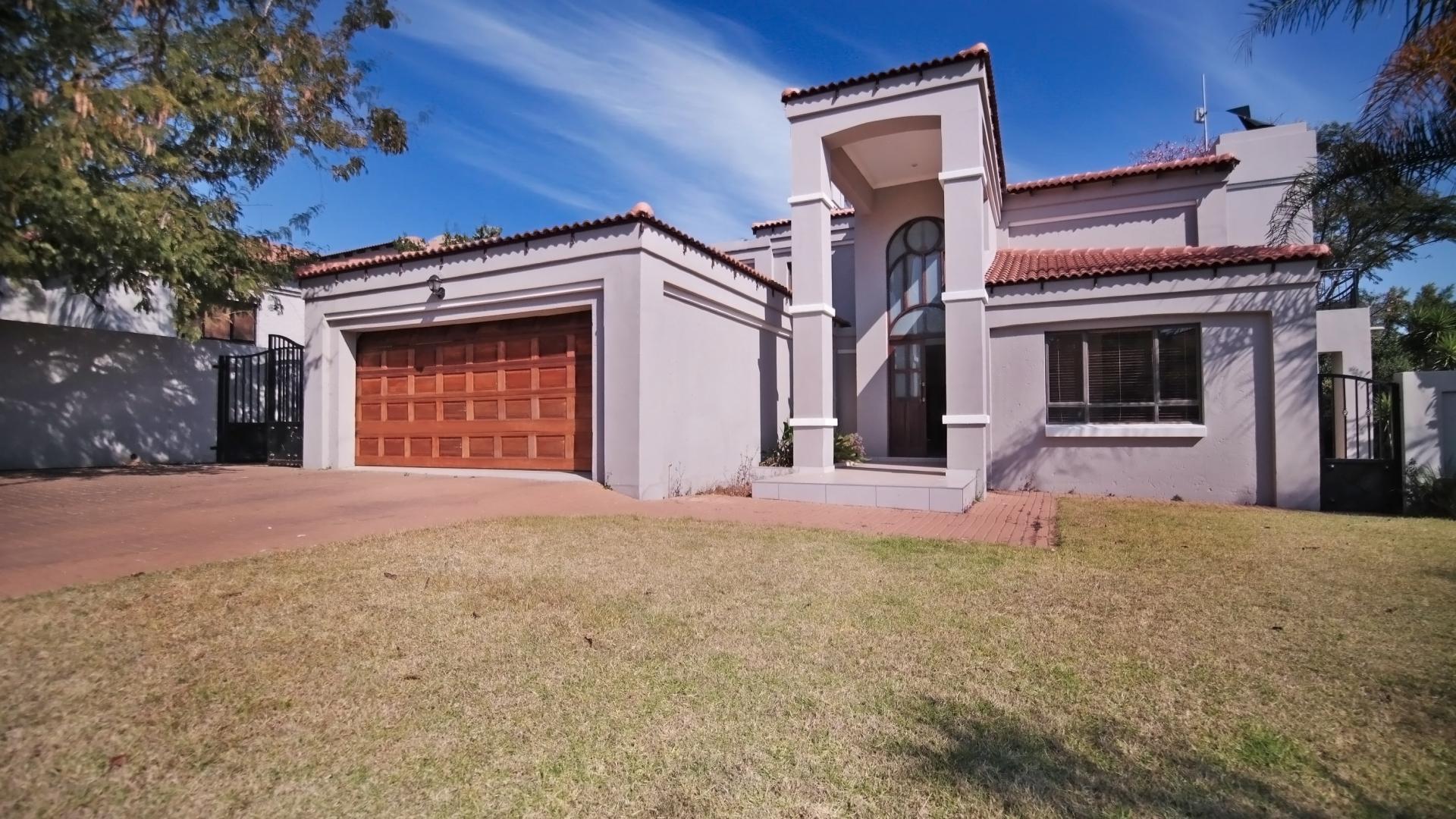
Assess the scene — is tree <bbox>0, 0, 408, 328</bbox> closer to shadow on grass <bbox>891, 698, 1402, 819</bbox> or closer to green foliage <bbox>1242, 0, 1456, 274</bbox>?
shadow on grass <bbox>891, 698, 1402, 819</bbox>

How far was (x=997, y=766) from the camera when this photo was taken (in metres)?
2.54

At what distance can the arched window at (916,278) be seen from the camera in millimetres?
Answer: 13781

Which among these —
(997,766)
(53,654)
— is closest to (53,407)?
(53,654)

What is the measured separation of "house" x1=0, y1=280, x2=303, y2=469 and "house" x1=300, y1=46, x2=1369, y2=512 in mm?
3383

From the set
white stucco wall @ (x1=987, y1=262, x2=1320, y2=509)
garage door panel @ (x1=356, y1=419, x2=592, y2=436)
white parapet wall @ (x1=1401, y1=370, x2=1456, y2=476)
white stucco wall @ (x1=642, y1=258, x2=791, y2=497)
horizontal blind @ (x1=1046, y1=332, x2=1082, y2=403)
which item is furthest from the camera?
horizontal blind @ (x1=1046, y1=332, x2=1082, y2=403)

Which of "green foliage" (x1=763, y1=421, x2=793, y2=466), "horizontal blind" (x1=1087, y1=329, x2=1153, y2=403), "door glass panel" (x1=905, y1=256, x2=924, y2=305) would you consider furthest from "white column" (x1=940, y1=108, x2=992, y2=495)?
"door glass panel" (x1=905, y1=256, x2=924, y2=305)

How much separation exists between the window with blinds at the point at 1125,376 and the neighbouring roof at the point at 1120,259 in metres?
0.92

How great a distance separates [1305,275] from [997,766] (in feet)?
33.8

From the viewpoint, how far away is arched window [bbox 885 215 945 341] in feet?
45.2

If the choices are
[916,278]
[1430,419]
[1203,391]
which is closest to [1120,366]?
[1203,391]

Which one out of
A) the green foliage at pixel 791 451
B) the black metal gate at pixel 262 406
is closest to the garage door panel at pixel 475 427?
the black metal gate at pixel 262 406

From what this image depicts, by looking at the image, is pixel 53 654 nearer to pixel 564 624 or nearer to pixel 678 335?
pixel 564 624

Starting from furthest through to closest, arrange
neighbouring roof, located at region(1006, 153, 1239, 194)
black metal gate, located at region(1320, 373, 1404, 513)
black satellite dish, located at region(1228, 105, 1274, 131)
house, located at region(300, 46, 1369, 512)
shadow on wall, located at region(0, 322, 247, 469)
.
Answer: black satellite dish, located at region(1228, 105, 1274, 131), neighbouring roof, located at region(1006, 153, 1239, 194), shadow on wall, located at region(0, 322, 247, 469), house, located at region(300, 46, 1369, 512), black metal gate, located at region(1320, 373, 1404, 513)

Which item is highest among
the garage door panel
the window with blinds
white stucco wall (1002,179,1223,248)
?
white stucco wall (1002,179,1223,248)
